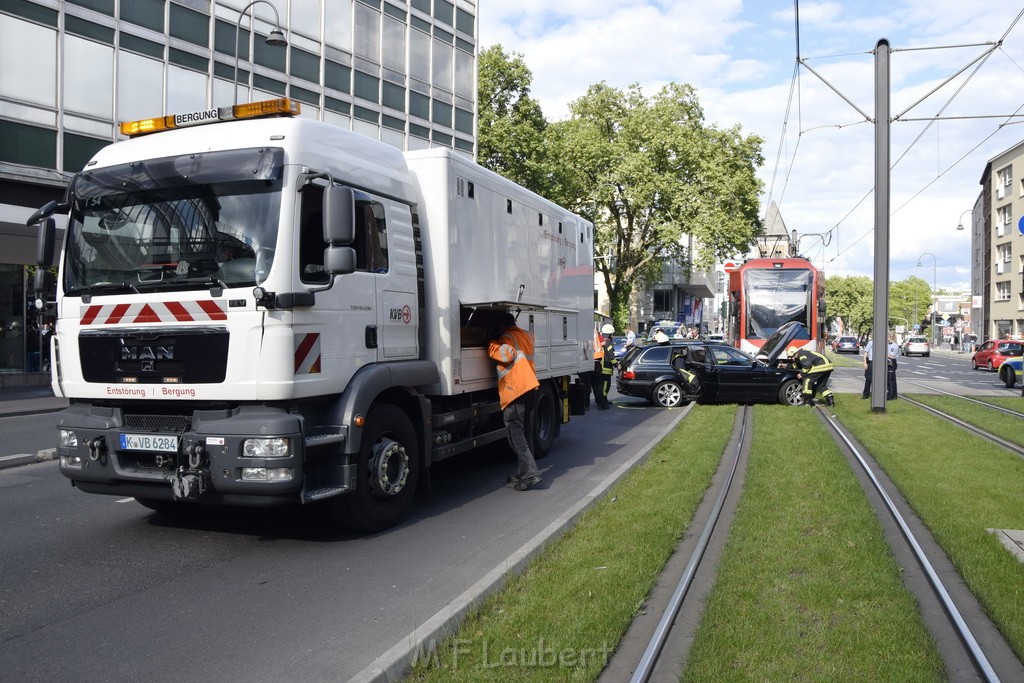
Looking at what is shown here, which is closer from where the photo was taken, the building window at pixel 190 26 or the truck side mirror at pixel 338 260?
the truck side mirror at pixel 338 260

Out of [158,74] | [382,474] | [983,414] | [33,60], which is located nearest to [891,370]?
[983,414]

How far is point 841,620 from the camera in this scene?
4.66 metres

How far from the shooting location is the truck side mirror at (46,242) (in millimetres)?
6770

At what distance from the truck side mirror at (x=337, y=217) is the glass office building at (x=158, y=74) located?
1063 cm

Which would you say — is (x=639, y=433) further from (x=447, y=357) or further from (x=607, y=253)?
(x=607, y=253)

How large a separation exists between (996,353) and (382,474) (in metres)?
37.5

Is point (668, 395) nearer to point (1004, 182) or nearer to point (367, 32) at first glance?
point (367, 32)

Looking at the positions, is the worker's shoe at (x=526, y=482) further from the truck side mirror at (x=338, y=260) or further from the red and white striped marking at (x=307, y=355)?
the truck side mirror at (x=338, y=260)

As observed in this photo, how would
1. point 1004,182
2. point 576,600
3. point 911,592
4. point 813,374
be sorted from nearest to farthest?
point 576,600 < point 911,592 < point 813,374 < point 1004,182

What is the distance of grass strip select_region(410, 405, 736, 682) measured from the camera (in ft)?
12.9

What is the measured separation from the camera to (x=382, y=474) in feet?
21.8

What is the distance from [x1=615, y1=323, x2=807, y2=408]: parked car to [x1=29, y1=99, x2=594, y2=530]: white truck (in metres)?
12.0

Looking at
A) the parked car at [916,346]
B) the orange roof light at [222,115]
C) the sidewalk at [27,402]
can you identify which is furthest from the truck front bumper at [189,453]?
the parked car at [916,346]

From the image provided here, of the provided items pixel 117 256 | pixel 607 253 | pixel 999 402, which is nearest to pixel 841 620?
pixel 117 256
